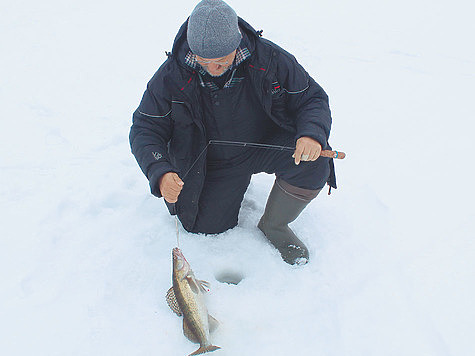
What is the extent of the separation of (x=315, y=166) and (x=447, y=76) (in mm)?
4076

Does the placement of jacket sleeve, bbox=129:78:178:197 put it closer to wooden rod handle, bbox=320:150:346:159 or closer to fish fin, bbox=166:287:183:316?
fish fin, bbox=166:287:183:316

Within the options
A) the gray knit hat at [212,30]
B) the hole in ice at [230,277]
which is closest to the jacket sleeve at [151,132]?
the gray knit hat at [212,30]

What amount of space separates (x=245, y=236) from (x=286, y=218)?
1.28 ft

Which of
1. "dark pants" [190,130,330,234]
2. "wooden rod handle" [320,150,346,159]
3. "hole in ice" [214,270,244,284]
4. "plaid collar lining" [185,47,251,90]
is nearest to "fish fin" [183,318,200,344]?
"hole in ice" [214,270,244,284]

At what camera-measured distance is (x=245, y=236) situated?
285 cm

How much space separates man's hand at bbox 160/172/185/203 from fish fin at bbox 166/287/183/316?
23.4 inches

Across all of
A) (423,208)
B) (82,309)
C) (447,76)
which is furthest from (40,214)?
(447,76)

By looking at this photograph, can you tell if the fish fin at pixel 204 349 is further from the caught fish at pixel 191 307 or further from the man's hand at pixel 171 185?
the man's hand at pixel 171 185

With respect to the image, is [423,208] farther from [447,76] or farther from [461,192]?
[447,76]

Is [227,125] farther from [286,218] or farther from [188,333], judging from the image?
[188,333]

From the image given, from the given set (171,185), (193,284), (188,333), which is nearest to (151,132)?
(171,185)

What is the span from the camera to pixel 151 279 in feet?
8.20

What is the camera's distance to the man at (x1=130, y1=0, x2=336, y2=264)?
2119 millimetres

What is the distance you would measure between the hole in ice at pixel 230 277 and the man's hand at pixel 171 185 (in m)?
0.81
